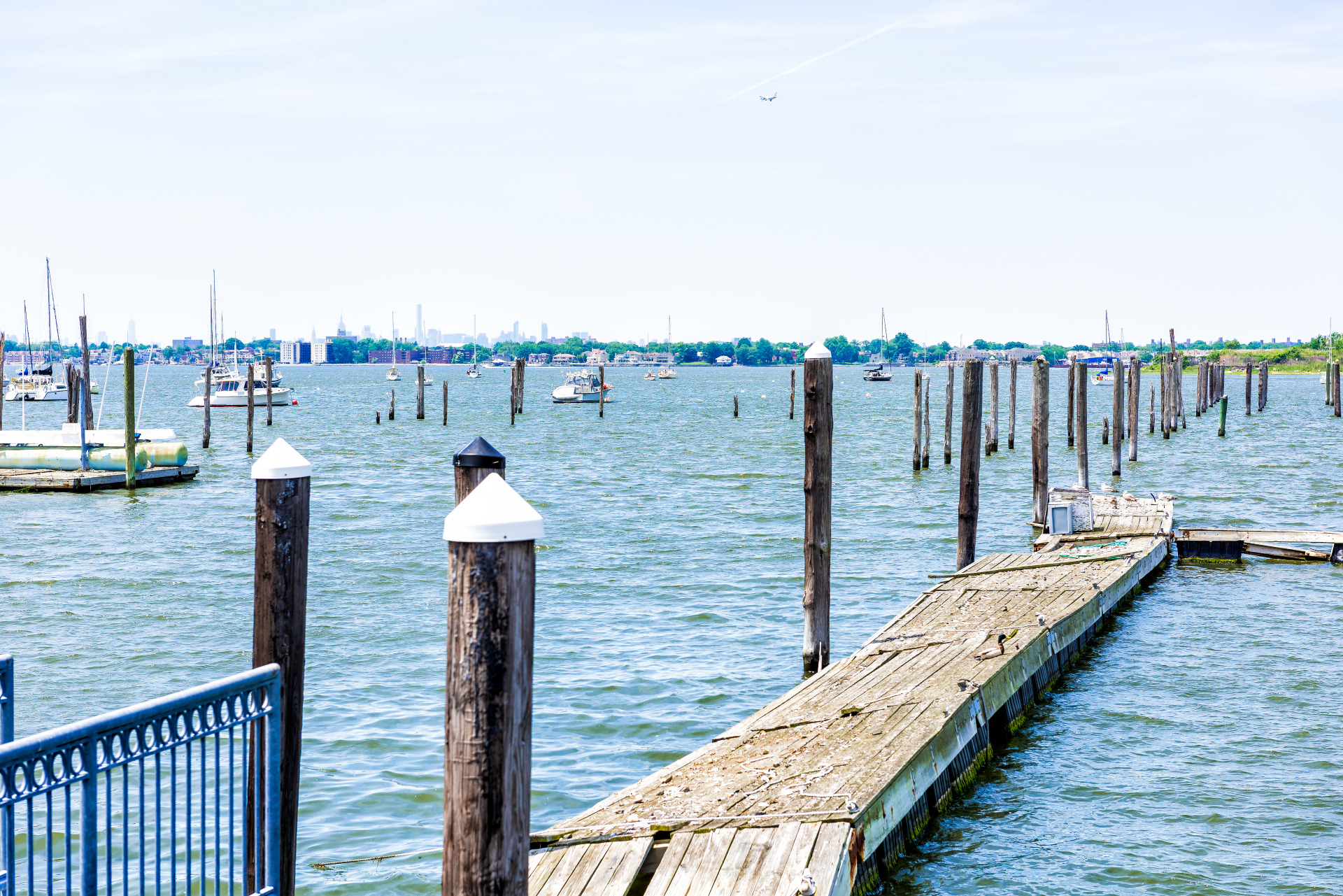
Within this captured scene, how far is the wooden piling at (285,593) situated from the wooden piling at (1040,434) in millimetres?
14317

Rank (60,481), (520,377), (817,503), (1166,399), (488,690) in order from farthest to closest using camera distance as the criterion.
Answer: (520,377) → (1166,399) → (60,481) → (817,503) → (488,690)

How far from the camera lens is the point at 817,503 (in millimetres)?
10656

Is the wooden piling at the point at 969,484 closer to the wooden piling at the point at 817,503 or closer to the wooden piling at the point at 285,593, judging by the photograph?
the wooden piling at the point at 817,503

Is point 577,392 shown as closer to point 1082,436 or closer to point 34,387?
point 34,387

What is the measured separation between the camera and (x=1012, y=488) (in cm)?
3138

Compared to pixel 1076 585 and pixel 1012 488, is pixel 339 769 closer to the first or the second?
pixel 1076 585

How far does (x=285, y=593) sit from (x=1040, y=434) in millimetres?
15990

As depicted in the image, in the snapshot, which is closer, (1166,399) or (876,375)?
(1166,399)

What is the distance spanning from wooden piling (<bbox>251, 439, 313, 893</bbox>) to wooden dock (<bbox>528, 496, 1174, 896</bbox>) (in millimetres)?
1211

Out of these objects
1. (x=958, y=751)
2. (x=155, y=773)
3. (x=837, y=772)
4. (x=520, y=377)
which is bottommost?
(x=958, y=751)

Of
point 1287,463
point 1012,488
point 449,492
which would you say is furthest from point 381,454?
point 1287,463

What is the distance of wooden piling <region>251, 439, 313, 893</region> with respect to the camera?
5426 mm

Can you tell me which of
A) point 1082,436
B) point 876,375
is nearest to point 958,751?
point 1082,436

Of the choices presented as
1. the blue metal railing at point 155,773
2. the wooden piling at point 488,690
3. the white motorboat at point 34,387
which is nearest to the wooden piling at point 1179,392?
the blue metal railing at point 155,773
